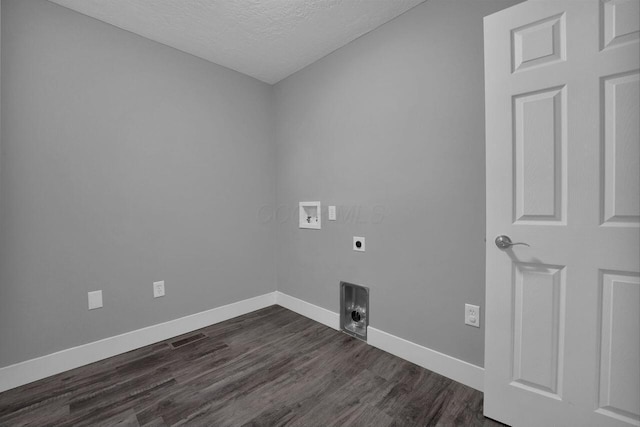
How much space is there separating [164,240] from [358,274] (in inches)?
66.9

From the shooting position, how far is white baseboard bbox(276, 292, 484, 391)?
63.5 inches

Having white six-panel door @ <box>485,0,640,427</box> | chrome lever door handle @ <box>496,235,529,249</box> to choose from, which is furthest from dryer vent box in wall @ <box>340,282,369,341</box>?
chrome lever door handle @ <box>496,235,529,249</box>

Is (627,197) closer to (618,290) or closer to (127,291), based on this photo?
(618,290)

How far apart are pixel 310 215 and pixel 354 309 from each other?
100 centimetres

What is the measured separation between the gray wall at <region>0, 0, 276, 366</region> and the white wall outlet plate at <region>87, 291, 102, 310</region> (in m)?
0.04

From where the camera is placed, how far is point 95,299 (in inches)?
76.4

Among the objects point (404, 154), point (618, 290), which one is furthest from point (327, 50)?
A: point (618, 290)

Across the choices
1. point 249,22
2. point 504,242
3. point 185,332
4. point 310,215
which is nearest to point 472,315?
point 504,242

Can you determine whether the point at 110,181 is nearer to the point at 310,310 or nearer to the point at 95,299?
the point at 95,299

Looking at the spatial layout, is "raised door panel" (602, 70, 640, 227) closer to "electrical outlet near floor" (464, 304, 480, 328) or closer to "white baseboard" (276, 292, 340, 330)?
"electrical outlet near floor" (464, 304, 480, 328)

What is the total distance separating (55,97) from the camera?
1.79m

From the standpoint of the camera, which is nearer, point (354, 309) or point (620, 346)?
point (620, 346)

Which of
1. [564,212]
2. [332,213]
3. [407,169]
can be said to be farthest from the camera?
[332,213]

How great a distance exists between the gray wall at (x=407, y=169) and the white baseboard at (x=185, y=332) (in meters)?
0.08
